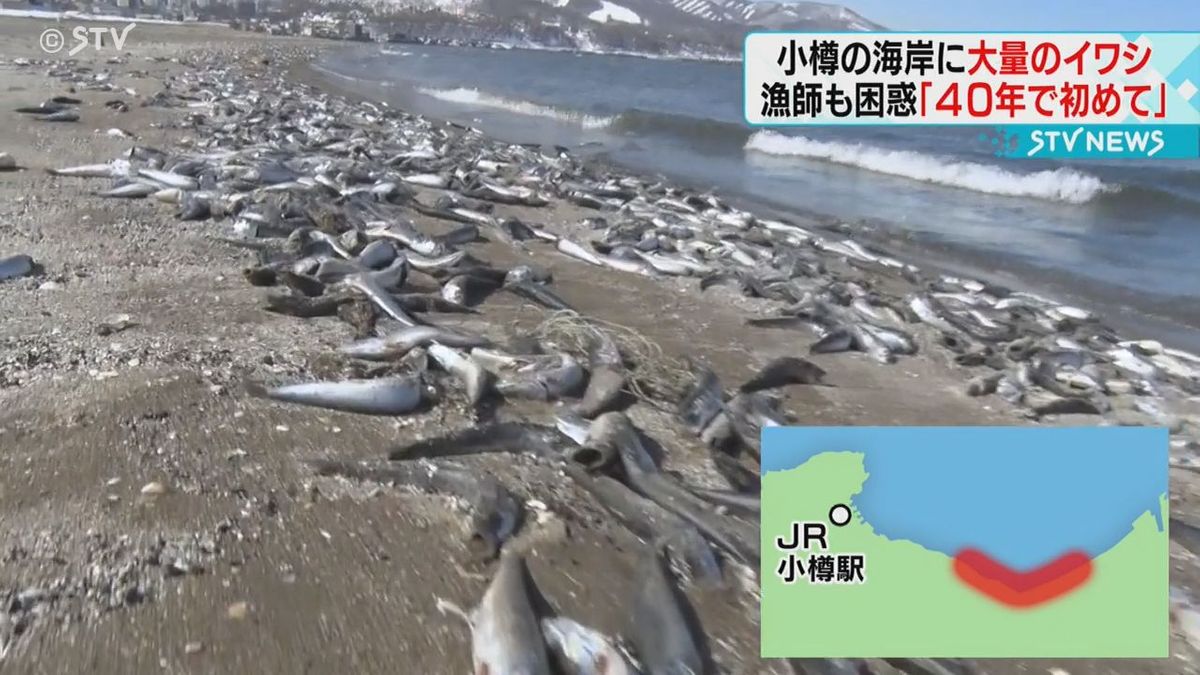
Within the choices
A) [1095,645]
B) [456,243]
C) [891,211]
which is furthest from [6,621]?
[891,211]

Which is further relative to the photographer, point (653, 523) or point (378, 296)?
point (378, 296)

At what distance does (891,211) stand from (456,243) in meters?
9.18

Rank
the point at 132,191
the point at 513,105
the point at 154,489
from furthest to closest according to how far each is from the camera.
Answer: the point at 513,105
the point at 132,191
the point at 154,489

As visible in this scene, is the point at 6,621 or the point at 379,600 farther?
the point at 379,600

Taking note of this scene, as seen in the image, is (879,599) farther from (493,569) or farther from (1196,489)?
(1196,489)

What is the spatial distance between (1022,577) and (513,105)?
2834 cm

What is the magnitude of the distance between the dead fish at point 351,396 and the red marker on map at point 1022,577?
2.74 meters

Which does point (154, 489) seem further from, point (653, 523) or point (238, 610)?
point (653, 523)

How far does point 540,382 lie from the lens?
4.71 meters

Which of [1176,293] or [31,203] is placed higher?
[31,203]

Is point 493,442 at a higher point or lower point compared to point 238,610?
higher

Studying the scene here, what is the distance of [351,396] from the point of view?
4.35 meters

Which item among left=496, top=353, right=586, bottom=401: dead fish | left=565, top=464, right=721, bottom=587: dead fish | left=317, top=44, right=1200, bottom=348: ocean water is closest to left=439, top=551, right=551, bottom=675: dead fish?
left=565, top=464, right=721, bottom=587: dead fish
